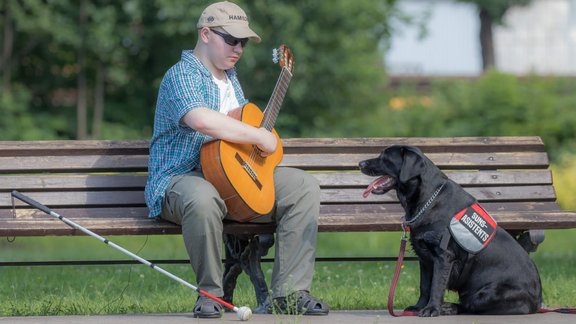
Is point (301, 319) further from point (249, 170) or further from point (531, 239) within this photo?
point (531, 239)

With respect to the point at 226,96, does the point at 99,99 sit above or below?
above

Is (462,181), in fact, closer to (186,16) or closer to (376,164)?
(376,164)

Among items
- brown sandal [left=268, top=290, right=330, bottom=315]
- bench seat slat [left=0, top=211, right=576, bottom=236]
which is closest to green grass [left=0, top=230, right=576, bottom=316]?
bench seat slat [left=0, top=211, right=576, bottom=236]

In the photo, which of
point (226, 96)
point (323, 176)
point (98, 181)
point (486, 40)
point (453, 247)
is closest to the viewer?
point (453, 247)

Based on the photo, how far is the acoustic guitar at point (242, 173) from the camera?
5398mm

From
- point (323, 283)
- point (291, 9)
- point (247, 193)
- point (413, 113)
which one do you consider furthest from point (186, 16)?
point (247, 193)

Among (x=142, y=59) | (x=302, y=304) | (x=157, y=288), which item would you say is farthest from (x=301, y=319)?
(x=142, y=59)

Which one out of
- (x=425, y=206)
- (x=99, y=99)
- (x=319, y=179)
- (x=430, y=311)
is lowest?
(x=430, y=311)

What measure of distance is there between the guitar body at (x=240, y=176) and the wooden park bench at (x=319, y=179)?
0.20 m

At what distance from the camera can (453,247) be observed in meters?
5.34

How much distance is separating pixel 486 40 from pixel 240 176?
27957 mm

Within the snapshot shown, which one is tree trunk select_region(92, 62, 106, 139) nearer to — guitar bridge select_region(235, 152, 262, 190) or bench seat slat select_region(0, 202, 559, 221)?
bench seat slat select_region(0, 202, 559, 221)

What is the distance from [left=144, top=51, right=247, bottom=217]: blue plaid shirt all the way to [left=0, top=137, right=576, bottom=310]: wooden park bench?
0.22m

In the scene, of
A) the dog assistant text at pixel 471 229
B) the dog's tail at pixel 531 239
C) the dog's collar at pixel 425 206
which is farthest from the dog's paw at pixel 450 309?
the dog's tail at pixel 531 239
